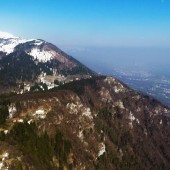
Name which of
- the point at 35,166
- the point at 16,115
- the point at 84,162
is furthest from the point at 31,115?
the point at 35,166

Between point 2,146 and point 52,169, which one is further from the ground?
point 2,146

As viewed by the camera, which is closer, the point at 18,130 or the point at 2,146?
the point at 2,146

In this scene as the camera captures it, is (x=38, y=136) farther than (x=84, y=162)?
No

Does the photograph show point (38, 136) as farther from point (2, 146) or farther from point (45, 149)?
point (2, 146)

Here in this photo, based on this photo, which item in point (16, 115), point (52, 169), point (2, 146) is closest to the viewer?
point (2, 146)

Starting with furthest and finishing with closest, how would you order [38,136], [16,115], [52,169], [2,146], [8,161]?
[16,115] < [38,136] < [52,169] < [2,146] < [8,161]

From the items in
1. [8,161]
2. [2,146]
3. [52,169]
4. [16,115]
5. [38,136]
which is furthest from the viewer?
[16,115]

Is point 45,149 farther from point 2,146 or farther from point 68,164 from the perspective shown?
point 2,146

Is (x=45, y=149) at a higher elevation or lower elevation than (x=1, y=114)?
lower

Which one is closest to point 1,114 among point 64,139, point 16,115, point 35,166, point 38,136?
point 16,115
